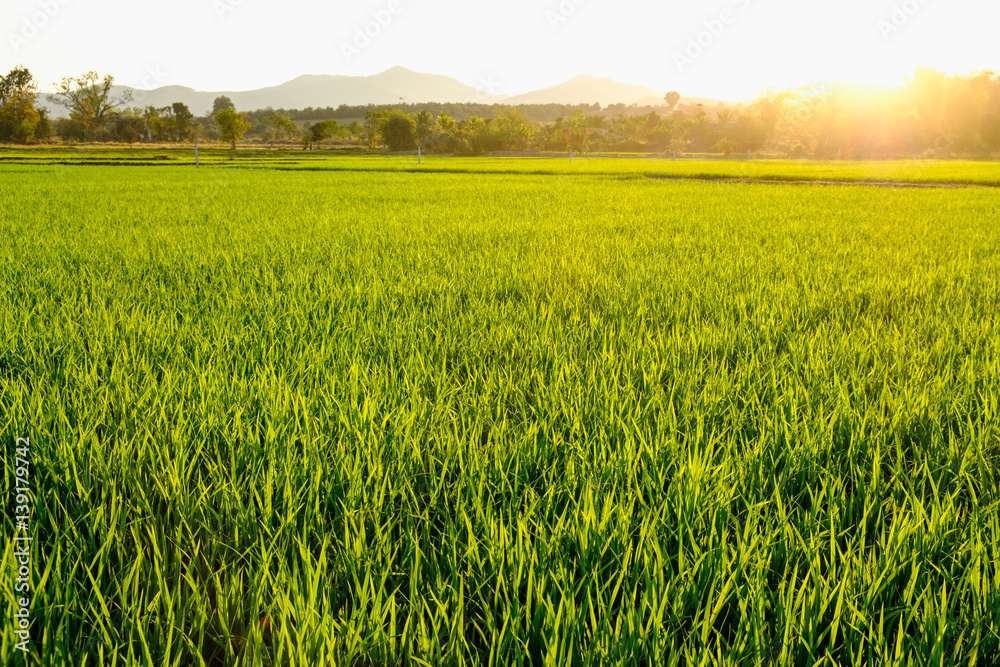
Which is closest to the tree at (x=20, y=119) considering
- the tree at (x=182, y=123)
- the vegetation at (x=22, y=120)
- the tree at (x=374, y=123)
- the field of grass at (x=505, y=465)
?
the vegetation at (x=22, y=120)

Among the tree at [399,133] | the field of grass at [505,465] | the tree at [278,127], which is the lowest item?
the field of grass at [505,465]

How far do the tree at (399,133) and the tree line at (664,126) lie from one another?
0.34 feet

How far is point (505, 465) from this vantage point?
1.48 meters

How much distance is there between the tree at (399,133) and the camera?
59094 millimetres

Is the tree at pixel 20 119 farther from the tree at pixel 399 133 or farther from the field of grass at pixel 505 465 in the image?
the field of grass at pixel 505 465

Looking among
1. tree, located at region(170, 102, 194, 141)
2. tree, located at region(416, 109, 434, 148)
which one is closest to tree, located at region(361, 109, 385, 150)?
tree, located at region(416, 109, 434, 148)

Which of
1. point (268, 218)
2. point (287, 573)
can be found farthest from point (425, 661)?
point (268, 218)

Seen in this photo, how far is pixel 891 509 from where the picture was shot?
1.42m

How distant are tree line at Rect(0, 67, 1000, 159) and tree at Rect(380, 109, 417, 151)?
0.34 feet

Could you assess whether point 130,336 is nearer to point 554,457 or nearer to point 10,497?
point 10,497

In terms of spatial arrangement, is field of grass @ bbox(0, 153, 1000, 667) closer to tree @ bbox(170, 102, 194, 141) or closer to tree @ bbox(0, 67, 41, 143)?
tree @ bbox(0, 67, 41, 143)

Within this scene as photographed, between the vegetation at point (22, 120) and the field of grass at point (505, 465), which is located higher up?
the vegetation at point (22, 120)

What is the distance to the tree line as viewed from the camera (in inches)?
2120

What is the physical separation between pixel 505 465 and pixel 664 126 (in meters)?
81.9
